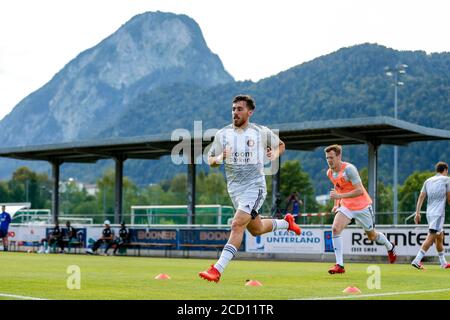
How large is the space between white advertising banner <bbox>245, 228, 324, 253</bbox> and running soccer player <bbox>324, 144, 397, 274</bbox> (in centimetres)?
1269

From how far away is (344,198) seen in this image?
49.5ft

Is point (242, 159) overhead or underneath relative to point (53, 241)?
overhead

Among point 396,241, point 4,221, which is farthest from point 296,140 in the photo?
point 4,221

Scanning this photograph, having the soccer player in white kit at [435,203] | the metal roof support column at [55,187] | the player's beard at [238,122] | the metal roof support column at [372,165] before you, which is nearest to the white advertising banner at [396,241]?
the metal roof support column at [372,165]

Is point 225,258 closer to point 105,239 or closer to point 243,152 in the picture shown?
point 243,152

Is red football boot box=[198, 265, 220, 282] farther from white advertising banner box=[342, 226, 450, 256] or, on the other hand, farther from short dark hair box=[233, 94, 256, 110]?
white advertising banner box=[342, 226, 450, 256]

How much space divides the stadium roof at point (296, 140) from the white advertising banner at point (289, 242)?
11.9 ft

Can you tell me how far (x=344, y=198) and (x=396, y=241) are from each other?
38.8 feet

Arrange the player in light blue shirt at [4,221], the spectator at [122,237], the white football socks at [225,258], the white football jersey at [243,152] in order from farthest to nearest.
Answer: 1. the player in light blue shirt at [4,221]
2. the spectator at [122,237]
3. the white football jersey at [243,152]
4. the white football socks at [225,258]

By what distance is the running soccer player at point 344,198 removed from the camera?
14922 millimetres

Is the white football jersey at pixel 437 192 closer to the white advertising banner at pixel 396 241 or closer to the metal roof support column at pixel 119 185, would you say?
the white advertising banner at pixel 396 241

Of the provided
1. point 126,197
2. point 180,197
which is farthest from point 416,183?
point 180,197

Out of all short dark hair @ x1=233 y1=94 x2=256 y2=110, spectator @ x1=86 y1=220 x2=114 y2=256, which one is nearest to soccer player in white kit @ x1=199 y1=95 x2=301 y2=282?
short dark hair @ x1=233 y1=94 x2=256 y2=110

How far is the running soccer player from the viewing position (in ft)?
49.0
